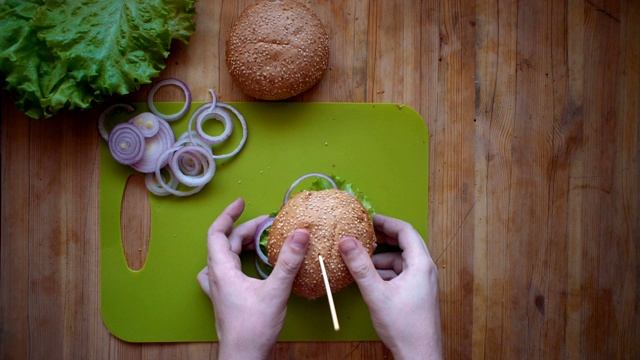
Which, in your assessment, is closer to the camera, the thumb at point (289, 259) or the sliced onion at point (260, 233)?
the thumb at point (289, 259)

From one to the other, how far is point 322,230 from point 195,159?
2.15ft

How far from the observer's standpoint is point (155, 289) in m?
1.93

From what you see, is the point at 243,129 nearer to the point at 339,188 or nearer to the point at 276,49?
the point at 276,49

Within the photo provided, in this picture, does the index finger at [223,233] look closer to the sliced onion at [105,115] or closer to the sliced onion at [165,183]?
the sliced onion at [165,183]

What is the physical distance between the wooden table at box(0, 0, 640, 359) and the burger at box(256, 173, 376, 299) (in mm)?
454

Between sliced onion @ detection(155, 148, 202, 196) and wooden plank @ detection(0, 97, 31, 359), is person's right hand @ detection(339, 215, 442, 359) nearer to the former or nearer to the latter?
sliced onion @ detection(155, 148, 202, 196)

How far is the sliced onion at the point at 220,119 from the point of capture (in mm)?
1900

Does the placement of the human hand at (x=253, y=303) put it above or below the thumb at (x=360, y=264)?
below

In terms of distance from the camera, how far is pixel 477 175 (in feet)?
6.45

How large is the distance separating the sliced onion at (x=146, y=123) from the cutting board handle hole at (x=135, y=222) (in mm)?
192

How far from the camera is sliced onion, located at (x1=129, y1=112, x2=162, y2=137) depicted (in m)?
1.88

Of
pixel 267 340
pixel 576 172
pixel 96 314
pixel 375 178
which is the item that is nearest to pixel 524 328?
pixel 576 172

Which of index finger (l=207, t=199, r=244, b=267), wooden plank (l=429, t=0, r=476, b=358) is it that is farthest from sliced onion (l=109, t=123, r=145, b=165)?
wooden plank (l=429, t=0, r=476, b=358)

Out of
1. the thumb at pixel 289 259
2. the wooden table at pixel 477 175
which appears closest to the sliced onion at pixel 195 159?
the wooden table at pixel 477 175
